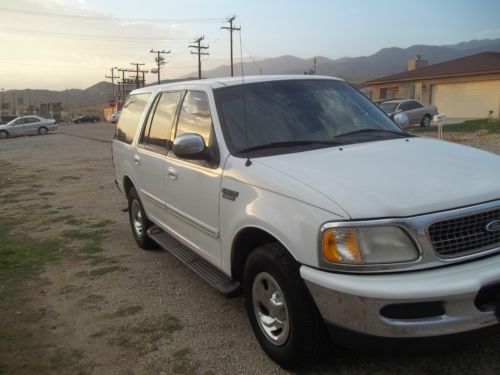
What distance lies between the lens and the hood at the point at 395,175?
2.60 metres

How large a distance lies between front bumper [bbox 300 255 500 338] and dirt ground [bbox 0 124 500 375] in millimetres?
331

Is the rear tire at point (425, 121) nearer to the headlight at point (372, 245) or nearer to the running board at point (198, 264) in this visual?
the running board at point (198, 264)

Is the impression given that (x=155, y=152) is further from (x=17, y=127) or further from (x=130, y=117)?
(x=17, y=127)

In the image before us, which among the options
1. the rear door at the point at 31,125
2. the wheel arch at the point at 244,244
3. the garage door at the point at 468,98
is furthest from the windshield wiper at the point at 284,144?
the rear door at the point at 31,125

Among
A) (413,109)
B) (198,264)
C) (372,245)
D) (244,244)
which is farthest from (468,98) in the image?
(372,245)

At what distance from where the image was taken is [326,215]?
2.63 m

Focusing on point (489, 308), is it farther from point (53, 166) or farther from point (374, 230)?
point (53, 166)

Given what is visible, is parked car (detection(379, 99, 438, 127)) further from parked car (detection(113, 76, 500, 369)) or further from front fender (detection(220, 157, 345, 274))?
front fender (detection(220, 157, 345, 274))

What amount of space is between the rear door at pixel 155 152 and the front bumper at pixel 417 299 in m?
2.62

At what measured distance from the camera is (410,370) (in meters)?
3.10

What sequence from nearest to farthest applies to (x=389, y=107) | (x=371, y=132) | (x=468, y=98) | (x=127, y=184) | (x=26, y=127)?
(x=371, y=132) → (x=127, y=184) → (x=389, y=107) → (x=468, y=98) → (x=26, y=127)

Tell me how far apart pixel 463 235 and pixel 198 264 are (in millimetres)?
2301

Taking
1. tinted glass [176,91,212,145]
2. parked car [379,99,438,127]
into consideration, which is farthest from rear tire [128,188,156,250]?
parked car [379,99,438,127]

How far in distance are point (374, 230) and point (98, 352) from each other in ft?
7.36
